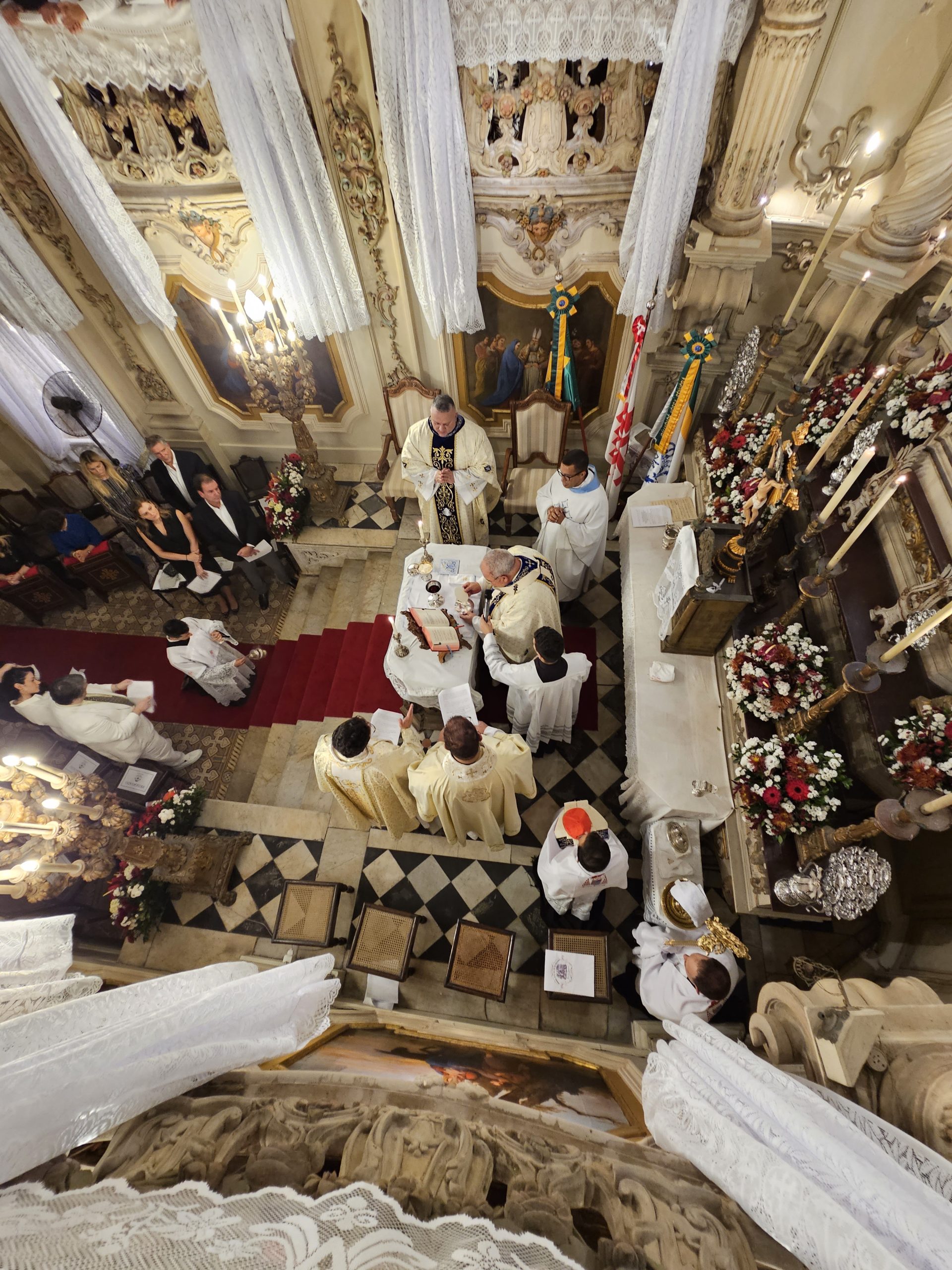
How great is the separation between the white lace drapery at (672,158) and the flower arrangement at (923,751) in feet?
14.4

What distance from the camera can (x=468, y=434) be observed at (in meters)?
5.74

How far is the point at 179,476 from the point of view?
6625 mm

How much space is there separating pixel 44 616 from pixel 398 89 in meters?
7.55

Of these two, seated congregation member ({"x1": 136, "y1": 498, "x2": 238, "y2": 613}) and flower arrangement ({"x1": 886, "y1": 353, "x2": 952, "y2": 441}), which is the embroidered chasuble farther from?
seated congregation member ({"x1": 136, "y1": 498, "x2": 238, "y2": 613})

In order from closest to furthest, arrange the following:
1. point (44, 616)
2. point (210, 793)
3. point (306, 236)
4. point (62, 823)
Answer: point (62, 823), point (306, 236), point (210, 793), point (44, 616)

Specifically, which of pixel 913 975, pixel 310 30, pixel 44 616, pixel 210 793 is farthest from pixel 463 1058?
pixel 44 616

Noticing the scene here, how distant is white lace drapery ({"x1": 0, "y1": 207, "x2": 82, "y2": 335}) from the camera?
5.72 metres

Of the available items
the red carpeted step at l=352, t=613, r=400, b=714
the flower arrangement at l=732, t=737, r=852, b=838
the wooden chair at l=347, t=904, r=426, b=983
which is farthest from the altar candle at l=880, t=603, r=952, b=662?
the red carpeted step at l=352, t=613, r=400, b=714

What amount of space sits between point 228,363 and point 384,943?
720 centimetres

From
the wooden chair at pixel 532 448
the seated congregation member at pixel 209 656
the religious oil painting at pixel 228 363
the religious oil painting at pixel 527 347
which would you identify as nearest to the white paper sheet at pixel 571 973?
the seated congregation member at pixel 209 656

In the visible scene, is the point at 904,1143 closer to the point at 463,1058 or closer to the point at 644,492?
the point at 463,1058

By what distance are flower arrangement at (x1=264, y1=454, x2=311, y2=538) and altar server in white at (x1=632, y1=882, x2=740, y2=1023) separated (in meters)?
5.92

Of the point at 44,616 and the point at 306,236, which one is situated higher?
the point at 306,236

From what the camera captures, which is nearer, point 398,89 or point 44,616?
point 398,89
